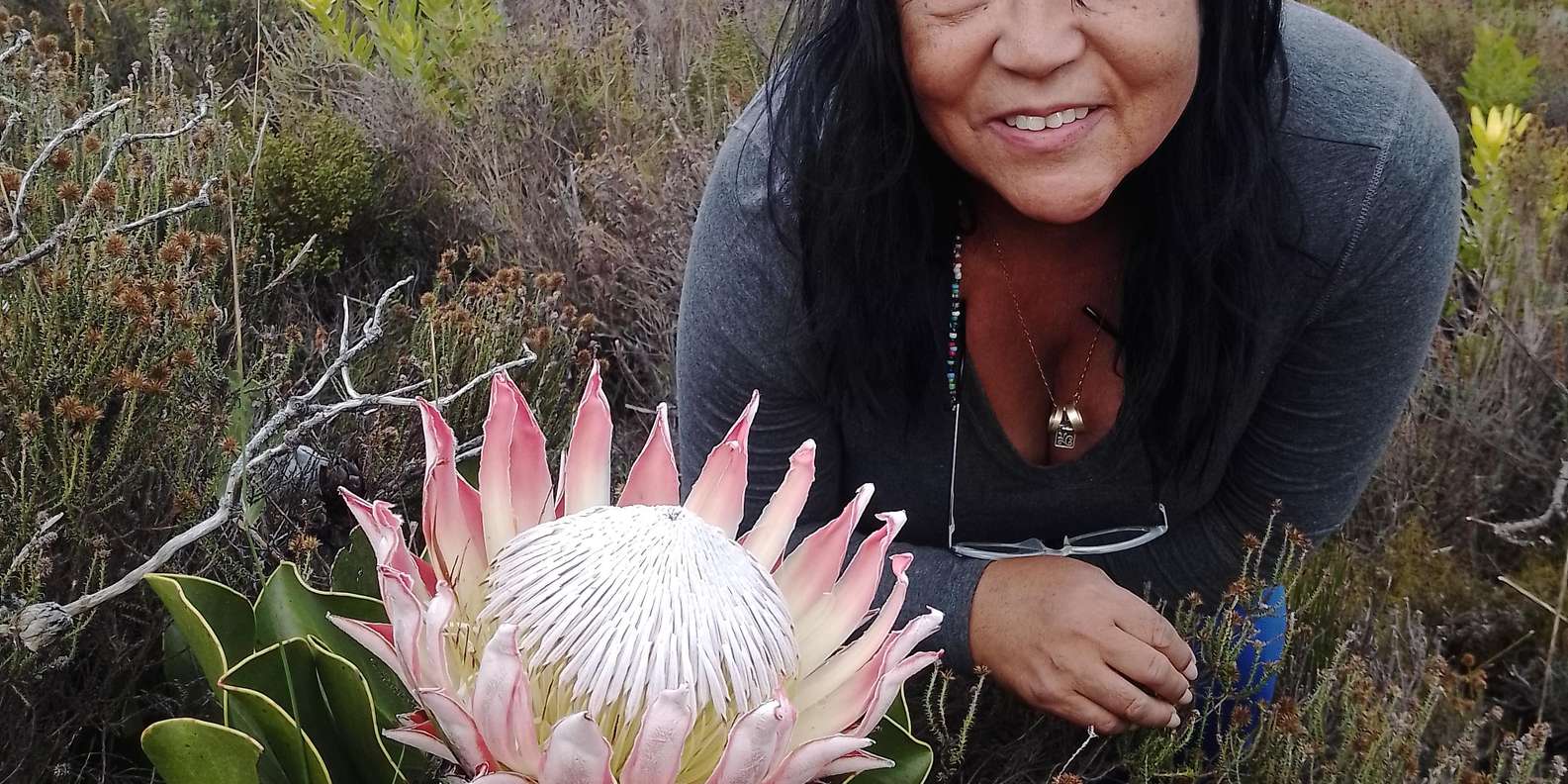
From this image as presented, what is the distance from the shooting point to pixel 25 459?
1.10 metres

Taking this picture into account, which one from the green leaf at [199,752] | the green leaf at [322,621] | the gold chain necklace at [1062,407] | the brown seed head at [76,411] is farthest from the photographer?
the gold chain necklace at [1062,407]

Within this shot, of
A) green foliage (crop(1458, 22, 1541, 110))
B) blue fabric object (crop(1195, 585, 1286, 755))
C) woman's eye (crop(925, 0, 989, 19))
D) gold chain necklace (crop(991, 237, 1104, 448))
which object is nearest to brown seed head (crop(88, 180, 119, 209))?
woman's eye (crop(925, 0, 989, 19))

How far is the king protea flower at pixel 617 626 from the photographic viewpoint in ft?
1.90

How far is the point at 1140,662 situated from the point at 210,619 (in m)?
0.80

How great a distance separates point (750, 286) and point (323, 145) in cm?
150

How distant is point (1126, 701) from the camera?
3.83 feet

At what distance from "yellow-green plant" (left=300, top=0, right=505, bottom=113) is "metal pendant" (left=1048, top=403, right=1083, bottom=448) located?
200 centimetres

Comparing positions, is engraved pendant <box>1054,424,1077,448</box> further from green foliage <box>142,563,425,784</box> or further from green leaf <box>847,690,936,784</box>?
green foliage <box>142,563,425,784</box>

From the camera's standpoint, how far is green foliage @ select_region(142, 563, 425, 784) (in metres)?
0.59

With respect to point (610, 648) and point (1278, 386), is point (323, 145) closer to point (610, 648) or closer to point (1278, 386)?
point (1278, 386)

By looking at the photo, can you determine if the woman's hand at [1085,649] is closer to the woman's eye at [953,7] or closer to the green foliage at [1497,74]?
the woman's eye at [953,7]

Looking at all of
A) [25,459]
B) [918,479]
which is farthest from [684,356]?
[25,459]

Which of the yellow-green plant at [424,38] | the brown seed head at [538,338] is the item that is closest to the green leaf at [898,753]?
the brown seed head at [538,338]

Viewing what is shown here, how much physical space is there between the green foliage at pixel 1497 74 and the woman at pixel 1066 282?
1.87 metres
